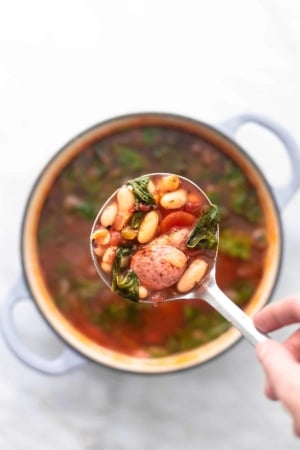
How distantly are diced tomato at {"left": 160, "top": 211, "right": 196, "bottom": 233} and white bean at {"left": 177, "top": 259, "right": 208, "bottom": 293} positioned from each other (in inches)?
2.3

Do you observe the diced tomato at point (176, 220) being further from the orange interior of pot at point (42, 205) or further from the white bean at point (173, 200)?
the orange interior of pot at point (42, 205)

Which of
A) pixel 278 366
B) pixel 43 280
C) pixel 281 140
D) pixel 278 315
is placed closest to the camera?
pixel 278 366

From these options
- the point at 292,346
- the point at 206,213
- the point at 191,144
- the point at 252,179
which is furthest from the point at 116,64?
the point at 292,346

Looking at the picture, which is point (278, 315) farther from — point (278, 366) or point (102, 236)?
point (102, 236)

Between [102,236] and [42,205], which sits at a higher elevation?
[42,205]

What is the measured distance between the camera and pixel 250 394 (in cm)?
158

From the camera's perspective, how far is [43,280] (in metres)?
1.49

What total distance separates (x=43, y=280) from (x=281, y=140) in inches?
19.7

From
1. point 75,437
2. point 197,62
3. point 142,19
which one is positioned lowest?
point 75,437

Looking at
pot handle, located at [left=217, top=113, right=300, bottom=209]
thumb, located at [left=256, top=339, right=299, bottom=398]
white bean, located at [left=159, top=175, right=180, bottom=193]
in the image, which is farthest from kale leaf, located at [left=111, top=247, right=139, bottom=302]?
pot handle, located at [left=217, top=113, right=300, bottom=209]

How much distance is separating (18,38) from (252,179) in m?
0.52

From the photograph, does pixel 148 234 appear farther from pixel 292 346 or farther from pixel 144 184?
pixel 292 346

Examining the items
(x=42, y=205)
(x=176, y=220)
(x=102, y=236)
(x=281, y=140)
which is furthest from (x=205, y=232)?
(x=42, y=205)

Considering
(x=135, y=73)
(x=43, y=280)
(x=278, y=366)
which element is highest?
(x=135, y=73)
